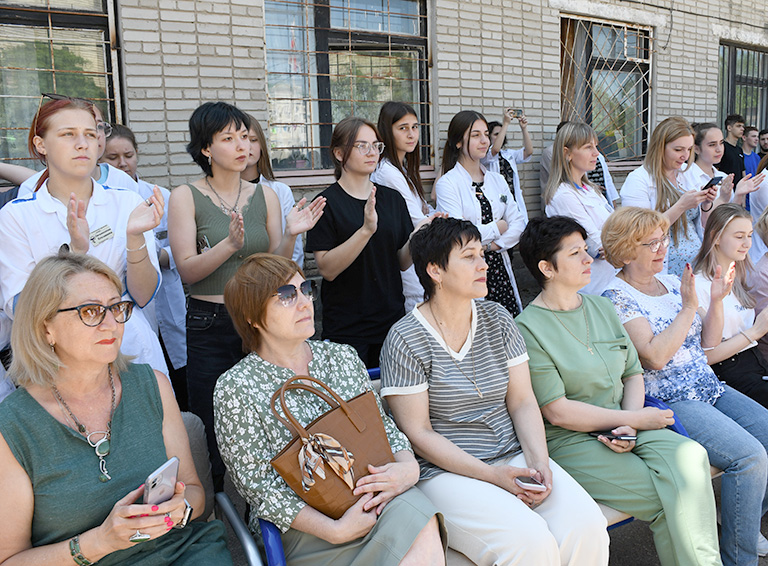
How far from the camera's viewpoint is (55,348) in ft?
6.59

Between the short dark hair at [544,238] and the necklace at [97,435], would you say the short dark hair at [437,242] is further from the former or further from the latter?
the necklace at [97,435]

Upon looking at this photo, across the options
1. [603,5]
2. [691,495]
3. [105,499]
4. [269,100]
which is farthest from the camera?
[603,5]

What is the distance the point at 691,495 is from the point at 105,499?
2.12 m

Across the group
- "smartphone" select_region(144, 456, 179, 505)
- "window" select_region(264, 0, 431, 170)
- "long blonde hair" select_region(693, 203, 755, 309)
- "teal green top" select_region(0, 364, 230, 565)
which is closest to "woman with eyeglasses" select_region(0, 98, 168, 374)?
"teal green top" select_region(0, 364, 230, 565)

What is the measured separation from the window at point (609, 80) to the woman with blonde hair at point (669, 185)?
10.2 ft

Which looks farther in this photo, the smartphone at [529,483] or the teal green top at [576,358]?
the teal green top at [576,358]

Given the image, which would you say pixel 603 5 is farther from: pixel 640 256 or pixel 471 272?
pixel 471 272

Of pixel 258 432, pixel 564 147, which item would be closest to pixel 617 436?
pixel 258 432

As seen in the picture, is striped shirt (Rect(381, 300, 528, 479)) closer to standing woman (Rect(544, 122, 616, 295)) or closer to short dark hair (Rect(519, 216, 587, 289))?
short dark hair (Rect(519, 216, 587, 289))

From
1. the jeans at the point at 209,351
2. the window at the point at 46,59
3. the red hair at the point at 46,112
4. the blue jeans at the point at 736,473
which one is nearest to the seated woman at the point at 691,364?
the blue jeans at the point at 736,473

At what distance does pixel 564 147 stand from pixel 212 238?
2.76 metres

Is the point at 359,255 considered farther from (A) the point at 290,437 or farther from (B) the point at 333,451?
(B) the point at 333,451

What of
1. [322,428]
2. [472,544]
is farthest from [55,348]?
[472,544]

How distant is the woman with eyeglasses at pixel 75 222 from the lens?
251cm
